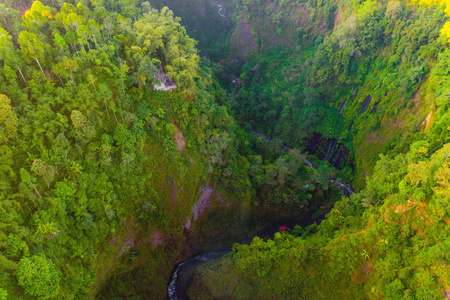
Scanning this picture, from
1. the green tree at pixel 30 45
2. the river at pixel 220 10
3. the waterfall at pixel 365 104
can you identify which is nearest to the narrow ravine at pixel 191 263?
the waterfall at pixel 365 104

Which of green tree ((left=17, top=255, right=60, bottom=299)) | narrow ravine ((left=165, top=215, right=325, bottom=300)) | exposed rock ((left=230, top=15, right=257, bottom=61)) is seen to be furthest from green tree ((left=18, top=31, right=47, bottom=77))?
exposed rock ((left=230, top=15, right=257, bottom=61))

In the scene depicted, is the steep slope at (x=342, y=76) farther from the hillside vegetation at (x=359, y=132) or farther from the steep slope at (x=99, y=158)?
the steep slope at (x=99, y=158)

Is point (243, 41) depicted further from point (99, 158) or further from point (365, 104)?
point (99, 158)

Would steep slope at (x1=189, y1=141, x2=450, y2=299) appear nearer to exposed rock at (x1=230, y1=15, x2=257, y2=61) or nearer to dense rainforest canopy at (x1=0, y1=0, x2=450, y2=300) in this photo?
dense rainforest canopy at (x1=0, y1=0, x2=450, y2=300)

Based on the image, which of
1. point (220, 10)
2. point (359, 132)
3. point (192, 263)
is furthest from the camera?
point (220, 10)

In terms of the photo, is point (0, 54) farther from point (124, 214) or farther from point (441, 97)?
point (441, 97)

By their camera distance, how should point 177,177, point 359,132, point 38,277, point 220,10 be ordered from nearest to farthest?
1. point 38,277
2. point 177,177
3. point 359,132
4. point 220,10

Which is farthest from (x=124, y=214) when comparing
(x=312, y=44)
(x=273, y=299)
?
(x=312, y=44)

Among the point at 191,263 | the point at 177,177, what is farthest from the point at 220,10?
the point at 191,263
